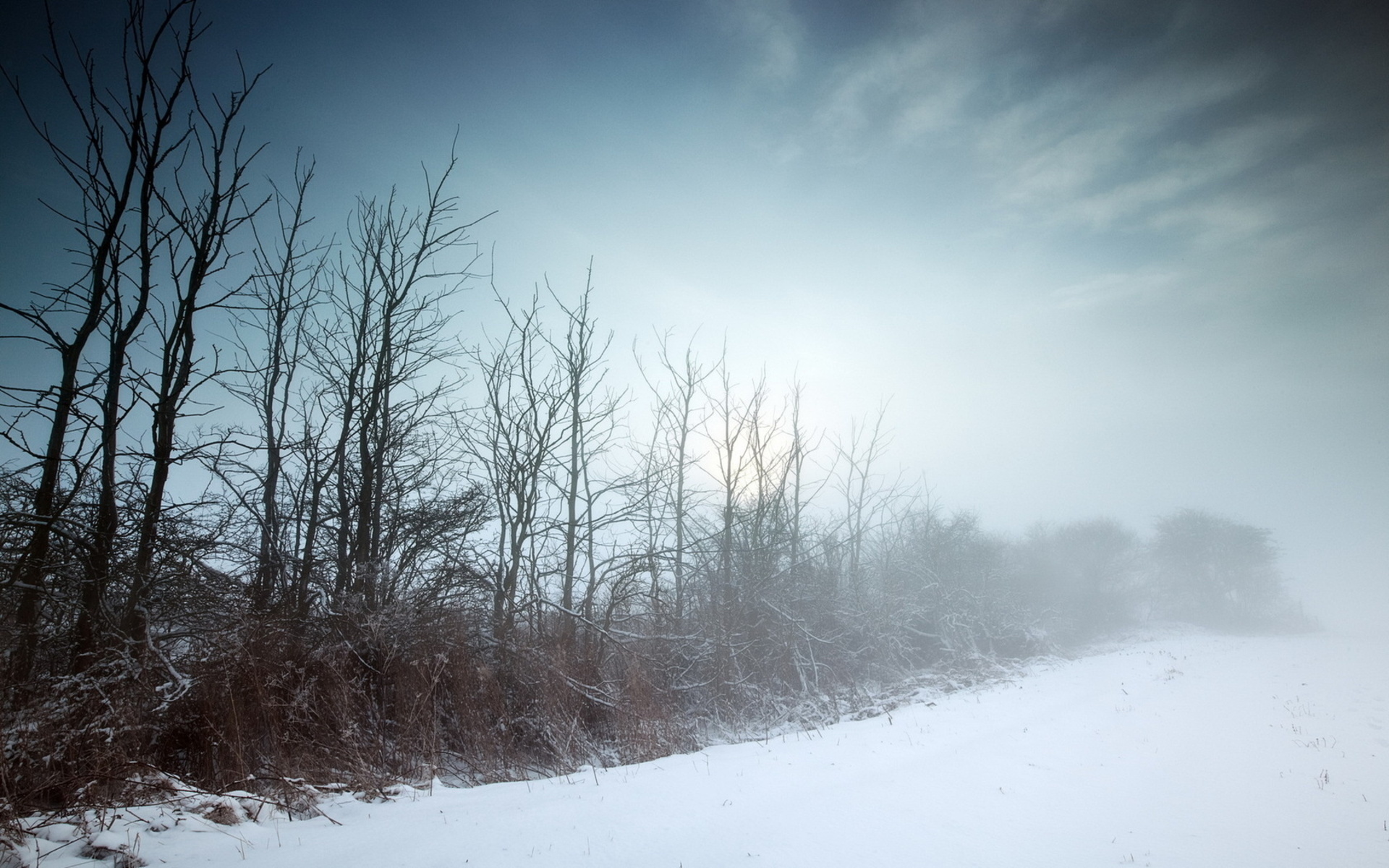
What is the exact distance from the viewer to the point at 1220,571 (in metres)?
35.1

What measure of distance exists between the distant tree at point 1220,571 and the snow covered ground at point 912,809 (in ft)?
119

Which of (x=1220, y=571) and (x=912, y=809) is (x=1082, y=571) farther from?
(x=912, y=809)

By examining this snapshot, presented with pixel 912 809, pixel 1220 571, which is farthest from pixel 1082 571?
pixel 912 809

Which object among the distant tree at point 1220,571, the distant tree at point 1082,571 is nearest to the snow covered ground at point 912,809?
the distant tree at point 1082,571

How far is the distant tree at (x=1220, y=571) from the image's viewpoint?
34406 millimetres

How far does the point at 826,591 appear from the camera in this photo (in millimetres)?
13492

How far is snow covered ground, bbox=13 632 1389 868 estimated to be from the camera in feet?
9.41

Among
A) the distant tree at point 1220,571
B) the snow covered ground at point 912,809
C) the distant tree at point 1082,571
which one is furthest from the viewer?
the distant tree at point 1220,571

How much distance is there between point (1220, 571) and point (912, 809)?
4515 cm

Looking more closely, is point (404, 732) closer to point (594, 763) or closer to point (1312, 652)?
point (594, 763)

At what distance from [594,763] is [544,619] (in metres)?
2.39

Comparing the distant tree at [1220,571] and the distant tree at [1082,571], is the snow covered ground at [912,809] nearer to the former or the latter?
the distant tree at [1082,571]

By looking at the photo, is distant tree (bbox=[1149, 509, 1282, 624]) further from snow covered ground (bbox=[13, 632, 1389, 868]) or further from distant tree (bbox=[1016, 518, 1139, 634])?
snow covered ground (bbox=[13, 632, 1389, 868])

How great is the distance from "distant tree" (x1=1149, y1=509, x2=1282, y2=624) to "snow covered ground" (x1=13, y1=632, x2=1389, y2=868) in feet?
119
